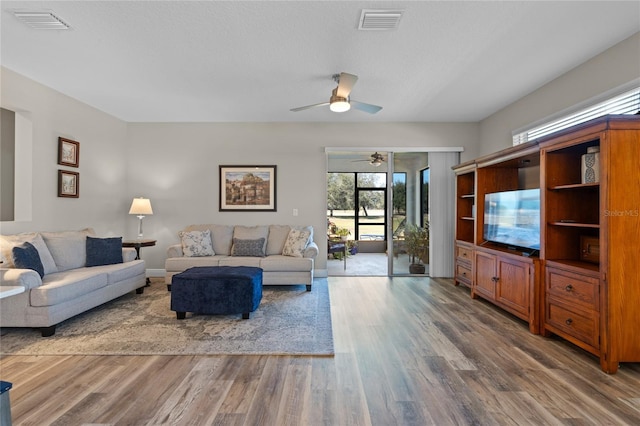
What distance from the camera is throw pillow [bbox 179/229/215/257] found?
491 centimetres

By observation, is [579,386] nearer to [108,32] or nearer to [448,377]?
[448,377]

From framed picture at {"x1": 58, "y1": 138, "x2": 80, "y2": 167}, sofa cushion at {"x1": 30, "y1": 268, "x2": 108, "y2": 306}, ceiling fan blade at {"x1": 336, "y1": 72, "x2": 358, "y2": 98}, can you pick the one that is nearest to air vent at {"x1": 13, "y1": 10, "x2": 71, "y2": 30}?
framed picture at {"x1": 58, "y1": 138, "x2": 80, "y2": 167}

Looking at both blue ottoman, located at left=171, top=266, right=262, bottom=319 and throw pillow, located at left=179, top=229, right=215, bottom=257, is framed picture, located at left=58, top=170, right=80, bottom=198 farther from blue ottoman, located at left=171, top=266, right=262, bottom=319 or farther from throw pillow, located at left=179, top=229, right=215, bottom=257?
blue ottoman, located at left=171, top=266, right=262, bottom=319

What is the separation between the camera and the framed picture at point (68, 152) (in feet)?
13.8

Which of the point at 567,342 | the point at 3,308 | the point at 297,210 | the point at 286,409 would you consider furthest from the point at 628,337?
the point at 3,308

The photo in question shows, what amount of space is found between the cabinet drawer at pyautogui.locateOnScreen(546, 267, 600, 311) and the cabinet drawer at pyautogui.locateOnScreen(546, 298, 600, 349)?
0.21 feet

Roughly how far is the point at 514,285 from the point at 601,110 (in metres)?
1.93

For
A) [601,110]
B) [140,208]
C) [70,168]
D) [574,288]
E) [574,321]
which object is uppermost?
[601,110]

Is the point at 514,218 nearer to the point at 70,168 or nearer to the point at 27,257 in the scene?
the point at 27,257

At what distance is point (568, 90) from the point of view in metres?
3.50

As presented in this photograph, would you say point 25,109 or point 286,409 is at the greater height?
point 25,109

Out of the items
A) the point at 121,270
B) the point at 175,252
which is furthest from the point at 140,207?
the point at 121,270

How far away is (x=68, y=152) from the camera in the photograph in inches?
171

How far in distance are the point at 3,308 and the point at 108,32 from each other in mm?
2650
